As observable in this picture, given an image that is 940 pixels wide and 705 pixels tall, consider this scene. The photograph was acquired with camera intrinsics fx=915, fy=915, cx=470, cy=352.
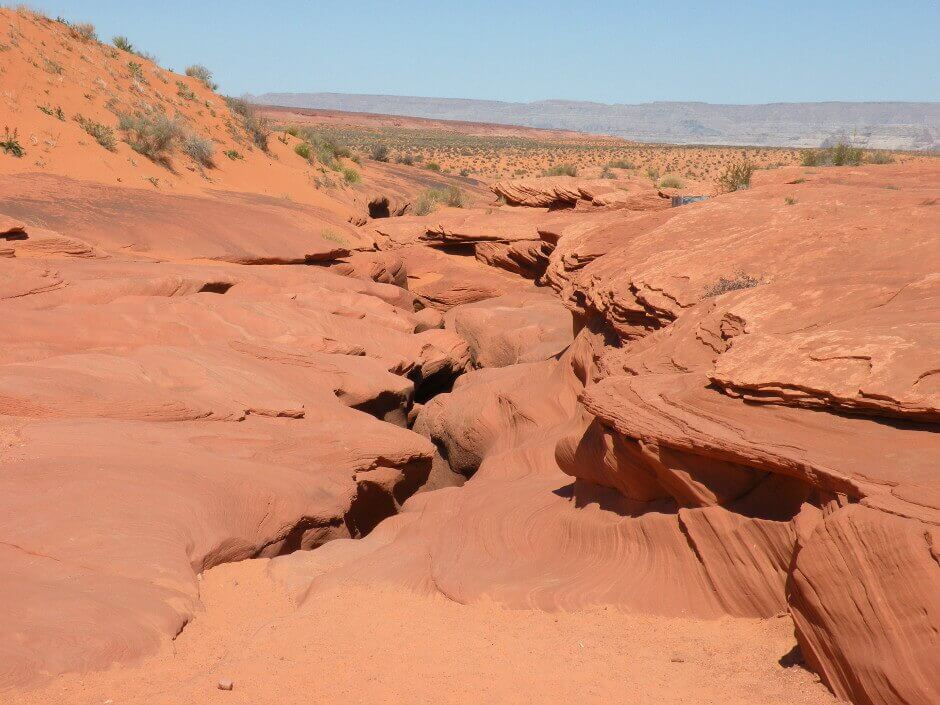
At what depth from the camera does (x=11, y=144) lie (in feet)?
66.1

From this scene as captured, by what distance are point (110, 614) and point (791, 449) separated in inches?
172

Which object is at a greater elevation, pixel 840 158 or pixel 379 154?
pixel 840 158

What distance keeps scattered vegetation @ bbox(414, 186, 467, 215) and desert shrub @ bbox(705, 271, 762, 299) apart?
24729 mm

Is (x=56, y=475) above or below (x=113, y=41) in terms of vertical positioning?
below

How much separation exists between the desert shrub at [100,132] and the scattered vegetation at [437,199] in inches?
496

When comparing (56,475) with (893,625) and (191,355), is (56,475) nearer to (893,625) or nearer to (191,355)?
(191,355)

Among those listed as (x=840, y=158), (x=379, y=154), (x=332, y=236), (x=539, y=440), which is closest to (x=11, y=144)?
(x=332, y=236)

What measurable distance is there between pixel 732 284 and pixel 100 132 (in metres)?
18.6

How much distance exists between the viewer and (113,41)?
31.2 m

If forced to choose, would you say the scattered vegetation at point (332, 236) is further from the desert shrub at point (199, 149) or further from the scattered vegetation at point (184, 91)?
the scattered vegetation at point (184, 91)

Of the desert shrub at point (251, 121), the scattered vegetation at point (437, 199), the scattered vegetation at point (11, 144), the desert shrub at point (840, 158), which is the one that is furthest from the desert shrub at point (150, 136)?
the desert shrub at point (840, 158)

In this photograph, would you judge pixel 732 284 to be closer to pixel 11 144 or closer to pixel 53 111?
pixel 11 144

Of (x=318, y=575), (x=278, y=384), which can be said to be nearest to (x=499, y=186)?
(x=278, y=384)

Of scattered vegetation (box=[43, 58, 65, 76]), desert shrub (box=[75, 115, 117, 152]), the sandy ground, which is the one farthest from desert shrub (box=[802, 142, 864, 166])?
the sandy ground
